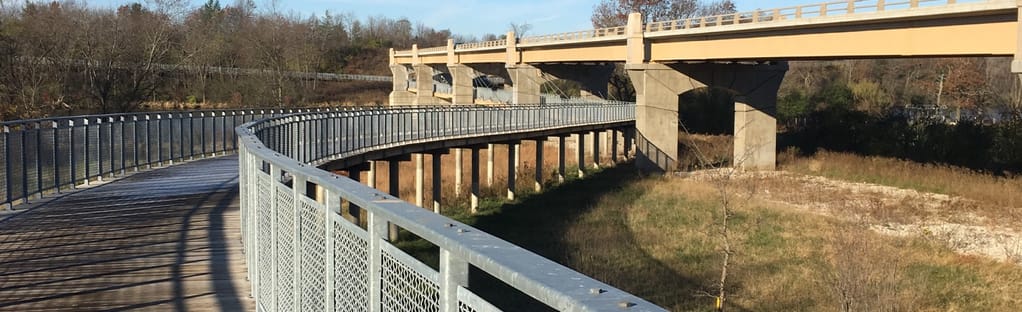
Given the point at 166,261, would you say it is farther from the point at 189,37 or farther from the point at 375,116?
the point at 189,37

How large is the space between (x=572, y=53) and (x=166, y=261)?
43.1 meters

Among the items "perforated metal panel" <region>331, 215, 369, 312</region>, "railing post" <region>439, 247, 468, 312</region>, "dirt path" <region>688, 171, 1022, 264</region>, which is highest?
"railing post" <region>439, 247, 468, 312</region>

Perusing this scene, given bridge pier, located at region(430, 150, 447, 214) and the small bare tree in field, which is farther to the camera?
bridge pier, located at region(430, 150, 447, 214)

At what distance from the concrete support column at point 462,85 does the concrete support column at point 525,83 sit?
36.7ft

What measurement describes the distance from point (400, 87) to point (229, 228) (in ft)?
274

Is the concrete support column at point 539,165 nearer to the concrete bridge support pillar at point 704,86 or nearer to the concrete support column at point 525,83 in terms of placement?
the concrete bridge support pillar at point 704,86

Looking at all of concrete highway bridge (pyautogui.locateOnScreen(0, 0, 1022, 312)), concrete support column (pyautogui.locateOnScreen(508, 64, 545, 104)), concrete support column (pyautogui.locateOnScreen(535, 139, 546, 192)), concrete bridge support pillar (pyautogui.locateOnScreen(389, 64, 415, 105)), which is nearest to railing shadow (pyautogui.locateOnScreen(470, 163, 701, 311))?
concrete support column (pyautogui.locateOnScreen(535, 139, 546, 192))

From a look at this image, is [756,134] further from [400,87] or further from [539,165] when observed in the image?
[400,87]

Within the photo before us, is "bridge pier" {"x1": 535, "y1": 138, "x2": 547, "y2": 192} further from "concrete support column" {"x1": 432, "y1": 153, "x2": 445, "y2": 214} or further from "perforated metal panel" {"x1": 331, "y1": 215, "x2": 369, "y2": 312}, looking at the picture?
"perforated metal panel" {"x1": 331, "y1": 215, "x2": 369, "y2": 312}

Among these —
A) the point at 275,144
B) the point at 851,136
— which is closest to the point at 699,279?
the point at 275,144

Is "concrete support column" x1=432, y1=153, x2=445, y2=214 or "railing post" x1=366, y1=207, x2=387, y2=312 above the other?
"railing post" x1=366, y1=207, x2=387, y2=312

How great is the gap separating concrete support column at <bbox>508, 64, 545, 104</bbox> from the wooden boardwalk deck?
44208 millimetres

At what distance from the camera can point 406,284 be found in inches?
137

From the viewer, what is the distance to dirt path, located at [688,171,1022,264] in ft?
77.2
